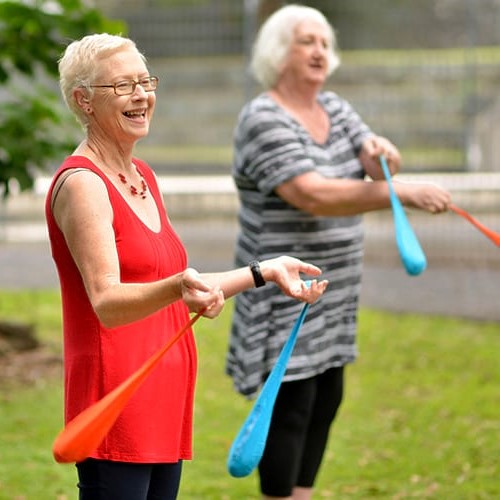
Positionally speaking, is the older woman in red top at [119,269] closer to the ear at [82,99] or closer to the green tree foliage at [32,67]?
the ear at [82,99]

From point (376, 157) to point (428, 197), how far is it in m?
0.36

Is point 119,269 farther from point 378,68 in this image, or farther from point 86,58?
point 378,68

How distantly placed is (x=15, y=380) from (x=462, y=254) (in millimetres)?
4849

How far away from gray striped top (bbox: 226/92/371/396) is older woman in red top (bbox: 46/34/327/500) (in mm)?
1155

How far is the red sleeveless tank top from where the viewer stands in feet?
9.69

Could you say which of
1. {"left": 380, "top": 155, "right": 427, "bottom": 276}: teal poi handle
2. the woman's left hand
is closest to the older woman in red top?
{"left": 380, "top": 155, "right": 427, "bottom": 276}: teal poi handle

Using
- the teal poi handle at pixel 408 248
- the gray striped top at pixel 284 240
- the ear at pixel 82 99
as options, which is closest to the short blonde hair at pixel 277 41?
the gray striped top at pixel 284 240

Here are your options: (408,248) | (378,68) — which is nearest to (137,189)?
(408,248)

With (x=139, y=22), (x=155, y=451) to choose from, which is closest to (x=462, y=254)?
(x=139, y=22)

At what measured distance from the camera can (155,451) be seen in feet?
9.90

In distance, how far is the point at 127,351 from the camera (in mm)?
2986

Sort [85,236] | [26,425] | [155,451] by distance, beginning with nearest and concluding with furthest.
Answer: [85,236], [155,451], [26,425]

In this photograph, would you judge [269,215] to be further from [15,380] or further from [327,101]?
[15,380]

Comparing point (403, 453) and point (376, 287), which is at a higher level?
point (403, 453)
